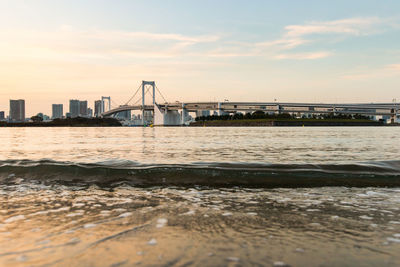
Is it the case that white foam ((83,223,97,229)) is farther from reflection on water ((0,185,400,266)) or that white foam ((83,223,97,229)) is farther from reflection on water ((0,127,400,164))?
reflection on water ((0,127,400,164))

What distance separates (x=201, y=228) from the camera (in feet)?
9.06

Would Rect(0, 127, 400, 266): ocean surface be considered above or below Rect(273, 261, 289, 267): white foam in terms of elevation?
below

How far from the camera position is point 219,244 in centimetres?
236

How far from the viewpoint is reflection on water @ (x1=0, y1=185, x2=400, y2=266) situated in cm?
212

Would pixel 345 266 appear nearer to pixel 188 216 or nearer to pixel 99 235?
pixel 188 216

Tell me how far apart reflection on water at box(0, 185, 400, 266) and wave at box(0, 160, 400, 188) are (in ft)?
3.07

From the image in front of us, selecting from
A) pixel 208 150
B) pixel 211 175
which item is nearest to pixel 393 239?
pixel 211 175

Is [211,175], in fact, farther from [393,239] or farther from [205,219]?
[393,239]

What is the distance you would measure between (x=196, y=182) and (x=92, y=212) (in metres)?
2.30

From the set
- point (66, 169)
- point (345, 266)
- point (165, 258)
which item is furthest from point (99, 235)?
point (66, 169)

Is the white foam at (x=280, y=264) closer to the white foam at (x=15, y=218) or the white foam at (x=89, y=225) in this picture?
the white foam at (x=89, y=225)

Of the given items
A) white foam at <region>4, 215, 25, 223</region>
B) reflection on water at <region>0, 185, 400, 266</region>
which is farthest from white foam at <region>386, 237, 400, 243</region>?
white foam at <region>4, 215, 25, 223</region>

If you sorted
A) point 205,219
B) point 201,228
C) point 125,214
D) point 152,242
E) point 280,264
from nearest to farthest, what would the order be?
point 280,264 → point 152,242 → point 201,228 → point 205,219 → point 125,214

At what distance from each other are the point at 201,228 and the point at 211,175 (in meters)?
2.99
